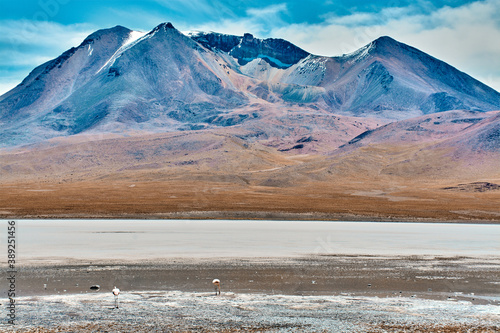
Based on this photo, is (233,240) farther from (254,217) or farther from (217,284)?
(254,217)

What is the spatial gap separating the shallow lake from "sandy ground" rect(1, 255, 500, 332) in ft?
8.44

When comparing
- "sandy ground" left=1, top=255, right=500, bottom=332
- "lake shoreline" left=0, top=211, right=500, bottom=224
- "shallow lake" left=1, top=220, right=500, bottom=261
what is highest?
"lake shoreline" left=0, top=211, right=500, bottom=224

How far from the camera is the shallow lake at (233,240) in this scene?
2564cm

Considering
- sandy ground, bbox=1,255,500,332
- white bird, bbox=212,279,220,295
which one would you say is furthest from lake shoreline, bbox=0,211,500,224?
white bird, bbox=212,279,220,295

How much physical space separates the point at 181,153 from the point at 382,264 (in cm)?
17115

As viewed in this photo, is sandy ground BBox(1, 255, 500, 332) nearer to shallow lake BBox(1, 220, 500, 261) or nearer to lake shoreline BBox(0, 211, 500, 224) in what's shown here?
shallow lake BBox(1, 220, 500, 261)

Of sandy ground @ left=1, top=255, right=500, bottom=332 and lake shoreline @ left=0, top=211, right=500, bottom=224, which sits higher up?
lake shoreline @ left=0, top=211, right=500, bottom=224

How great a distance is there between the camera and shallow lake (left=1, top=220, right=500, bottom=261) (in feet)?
84.1

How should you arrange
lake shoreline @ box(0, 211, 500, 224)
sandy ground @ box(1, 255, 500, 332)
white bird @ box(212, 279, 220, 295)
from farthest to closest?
lake shoreline @ box(0, 211, 500, 224)
white bird @ box(212, 279, 220, 295)
sandy ground @ box(1, 255, 500, 332)

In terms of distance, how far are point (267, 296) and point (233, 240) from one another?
44.0ft

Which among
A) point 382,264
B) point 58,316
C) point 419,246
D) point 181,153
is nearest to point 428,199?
point 419,246

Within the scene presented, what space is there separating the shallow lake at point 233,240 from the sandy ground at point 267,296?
2.57 meters

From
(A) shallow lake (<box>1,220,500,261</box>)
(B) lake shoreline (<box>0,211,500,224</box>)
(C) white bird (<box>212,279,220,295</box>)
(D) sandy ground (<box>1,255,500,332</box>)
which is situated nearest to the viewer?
(D) sandy ground (<box>1,255,500,332</box>)

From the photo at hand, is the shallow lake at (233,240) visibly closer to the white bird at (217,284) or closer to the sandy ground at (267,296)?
the sandy ground at (267,296)
